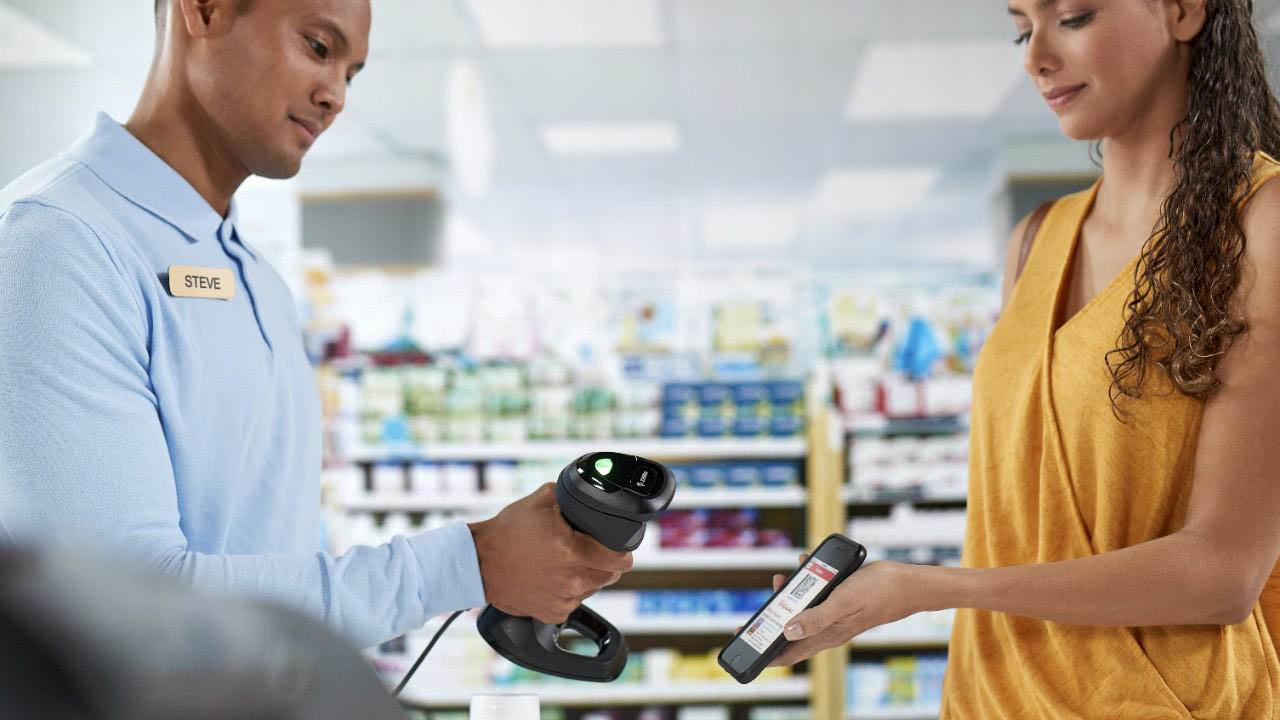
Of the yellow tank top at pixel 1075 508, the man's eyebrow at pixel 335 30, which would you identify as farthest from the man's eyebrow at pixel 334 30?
the yellow tank top at pixel 1075 508

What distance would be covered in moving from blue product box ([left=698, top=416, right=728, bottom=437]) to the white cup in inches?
116

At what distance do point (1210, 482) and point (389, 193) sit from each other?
26.2 ft

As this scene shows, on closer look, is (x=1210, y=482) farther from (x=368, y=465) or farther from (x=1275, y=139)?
(x=368, y=465)

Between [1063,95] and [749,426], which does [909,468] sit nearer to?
[749,426]

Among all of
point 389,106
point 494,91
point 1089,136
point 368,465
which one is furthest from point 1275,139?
point 389,106

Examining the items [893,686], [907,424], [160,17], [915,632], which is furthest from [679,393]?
[160,17]

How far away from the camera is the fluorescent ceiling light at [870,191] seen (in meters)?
8.38

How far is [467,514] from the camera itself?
3.91 metres

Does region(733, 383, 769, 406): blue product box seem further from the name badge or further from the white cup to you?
the white cup

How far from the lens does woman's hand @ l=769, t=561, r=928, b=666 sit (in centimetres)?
100

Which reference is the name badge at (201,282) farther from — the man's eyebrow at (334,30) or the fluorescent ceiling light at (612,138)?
the fluorescent ceiling light at (612,138)

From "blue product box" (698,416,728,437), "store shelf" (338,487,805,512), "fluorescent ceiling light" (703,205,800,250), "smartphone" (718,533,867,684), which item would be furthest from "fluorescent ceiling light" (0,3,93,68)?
"fluorescent ceiling light" (703,205,800,250)

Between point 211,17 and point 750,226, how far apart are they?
9528 mm

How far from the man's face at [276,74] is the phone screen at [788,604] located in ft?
2.74
